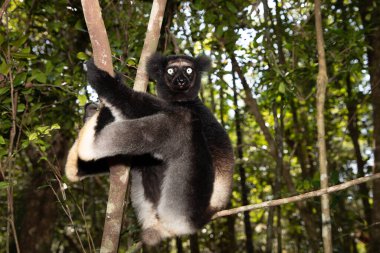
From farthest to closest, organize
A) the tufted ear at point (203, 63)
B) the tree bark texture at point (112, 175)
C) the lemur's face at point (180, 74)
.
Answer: the tufted ear at point (203, 63) < the lemur's face at point (180, 74) < the tree bark texture at point (112, 175)

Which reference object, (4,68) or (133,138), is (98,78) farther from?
(4,68)

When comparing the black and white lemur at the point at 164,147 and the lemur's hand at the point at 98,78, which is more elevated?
the lemur's hand at the point at 98,78

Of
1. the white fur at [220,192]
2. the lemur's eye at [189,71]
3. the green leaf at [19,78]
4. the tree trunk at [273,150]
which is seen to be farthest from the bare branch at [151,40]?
the tree trunk at [273,150]

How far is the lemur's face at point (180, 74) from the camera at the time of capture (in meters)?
3.52

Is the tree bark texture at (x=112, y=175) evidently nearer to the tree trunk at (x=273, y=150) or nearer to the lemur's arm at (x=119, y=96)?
the lemur's arm at (x=119, y=96)

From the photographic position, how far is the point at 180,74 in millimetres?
3557

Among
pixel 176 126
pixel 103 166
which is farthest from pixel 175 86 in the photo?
pixel 103 166

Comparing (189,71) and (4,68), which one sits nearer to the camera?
(4,68)

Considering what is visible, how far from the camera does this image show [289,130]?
959 cm

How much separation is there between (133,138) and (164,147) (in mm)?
328

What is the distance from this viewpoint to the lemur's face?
352cm

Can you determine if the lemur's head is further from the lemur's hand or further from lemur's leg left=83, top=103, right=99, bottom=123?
the lemur's hand

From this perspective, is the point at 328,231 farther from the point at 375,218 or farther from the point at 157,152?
the point at 157,152

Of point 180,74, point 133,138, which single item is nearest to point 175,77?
point 180,74
